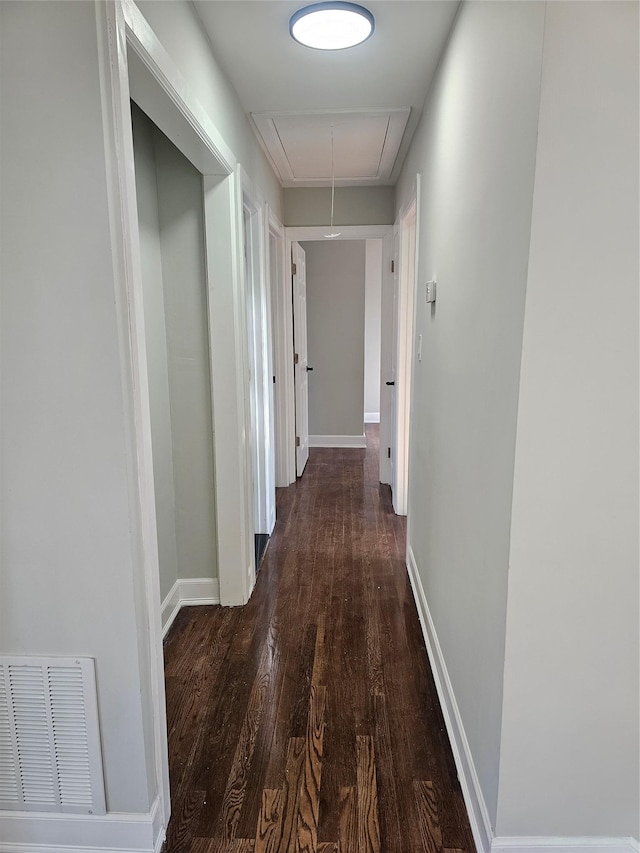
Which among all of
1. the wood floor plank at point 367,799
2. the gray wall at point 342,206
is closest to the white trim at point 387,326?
the gray wall at point 342,206

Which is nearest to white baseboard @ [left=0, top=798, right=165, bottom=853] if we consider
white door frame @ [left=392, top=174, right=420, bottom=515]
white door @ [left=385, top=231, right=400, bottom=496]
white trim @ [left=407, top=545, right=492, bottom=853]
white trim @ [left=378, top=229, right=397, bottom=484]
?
white trim @ [left=407, top=545, right=492, bottom=853]

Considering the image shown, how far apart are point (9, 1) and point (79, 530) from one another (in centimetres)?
113

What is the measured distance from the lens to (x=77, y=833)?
4.62 feet

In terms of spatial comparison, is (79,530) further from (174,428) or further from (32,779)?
(174,428)

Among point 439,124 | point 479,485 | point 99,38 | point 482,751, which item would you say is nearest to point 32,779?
point 482,751

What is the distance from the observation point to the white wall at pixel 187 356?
2.38 meters

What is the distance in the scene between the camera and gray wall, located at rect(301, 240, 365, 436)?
5.71 meters


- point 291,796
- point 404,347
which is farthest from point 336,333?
point 291,796

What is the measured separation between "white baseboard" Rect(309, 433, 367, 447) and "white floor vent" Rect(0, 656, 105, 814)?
481 cm

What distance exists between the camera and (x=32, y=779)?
4.52 ft

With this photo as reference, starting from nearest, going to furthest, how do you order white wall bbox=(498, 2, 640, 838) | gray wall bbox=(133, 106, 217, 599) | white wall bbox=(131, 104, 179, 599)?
white wall bbox=(498, 2, 640, 838), white wall bbox=(131, 104, 179, 599), gray wall bbox=(133, 106, 217, 599)

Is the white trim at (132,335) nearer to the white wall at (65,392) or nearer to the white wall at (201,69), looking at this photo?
the white wall at (65,392)

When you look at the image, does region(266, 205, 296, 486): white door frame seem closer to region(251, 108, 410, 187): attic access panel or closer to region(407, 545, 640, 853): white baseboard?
region(251, 108, 410, 187): attic access panel

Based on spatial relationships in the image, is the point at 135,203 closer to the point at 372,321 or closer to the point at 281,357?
the point at 281,357
